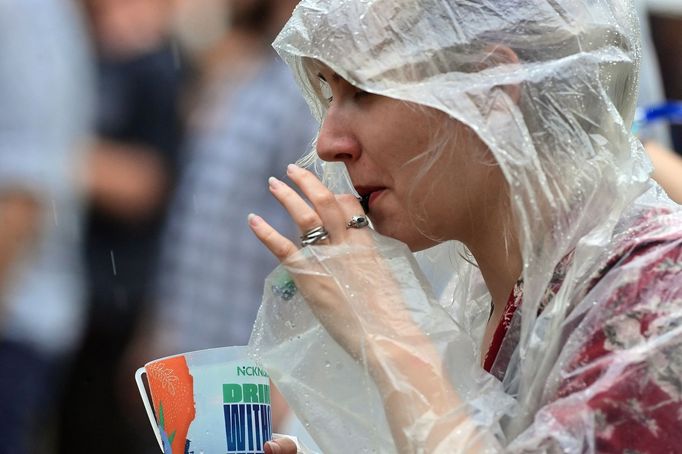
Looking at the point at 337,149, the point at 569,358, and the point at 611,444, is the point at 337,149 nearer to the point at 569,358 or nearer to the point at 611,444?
the point at 569,358

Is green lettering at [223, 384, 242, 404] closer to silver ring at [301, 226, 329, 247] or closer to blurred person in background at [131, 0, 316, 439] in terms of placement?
silver ring at [301, 226, 329, 247]

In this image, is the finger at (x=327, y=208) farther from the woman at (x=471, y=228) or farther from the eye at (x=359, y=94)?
the eye at (x=359, y=94)

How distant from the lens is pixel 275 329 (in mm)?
1937

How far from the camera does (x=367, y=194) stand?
77.2 inches

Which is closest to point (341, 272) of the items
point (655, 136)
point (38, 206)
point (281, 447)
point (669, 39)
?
point (281, 447)

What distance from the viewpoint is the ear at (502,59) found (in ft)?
5.90

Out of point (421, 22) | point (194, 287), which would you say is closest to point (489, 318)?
point (421, 22)

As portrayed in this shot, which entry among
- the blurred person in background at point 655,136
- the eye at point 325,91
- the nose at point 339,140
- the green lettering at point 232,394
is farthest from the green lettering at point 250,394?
the blurred person in background at point 655,136

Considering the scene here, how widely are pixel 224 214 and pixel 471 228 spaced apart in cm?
139

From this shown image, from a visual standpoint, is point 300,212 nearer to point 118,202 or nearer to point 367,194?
point 367,194

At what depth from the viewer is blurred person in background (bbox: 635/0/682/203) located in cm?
297

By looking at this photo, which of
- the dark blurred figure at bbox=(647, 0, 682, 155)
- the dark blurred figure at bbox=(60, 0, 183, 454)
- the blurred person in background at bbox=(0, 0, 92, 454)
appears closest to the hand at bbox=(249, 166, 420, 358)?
the blurred person in background at bbox=(0, 0, 92, 454)

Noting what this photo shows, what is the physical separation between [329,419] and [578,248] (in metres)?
0.45

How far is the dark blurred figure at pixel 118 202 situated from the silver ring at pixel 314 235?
4.73 ft
